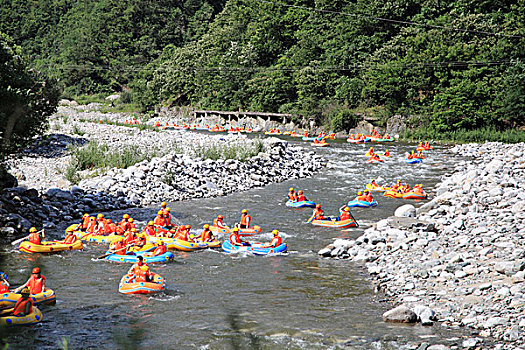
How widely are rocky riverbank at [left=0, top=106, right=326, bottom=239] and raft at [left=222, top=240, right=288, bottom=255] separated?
22.0 feet

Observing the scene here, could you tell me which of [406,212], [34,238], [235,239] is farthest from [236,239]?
[406,212]

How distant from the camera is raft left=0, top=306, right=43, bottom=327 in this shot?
9739 mm

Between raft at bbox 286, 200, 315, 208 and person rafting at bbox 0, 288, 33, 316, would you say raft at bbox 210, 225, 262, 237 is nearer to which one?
raft at bbox 286, 200, 315, 208

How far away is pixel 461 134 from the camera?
44.7 m

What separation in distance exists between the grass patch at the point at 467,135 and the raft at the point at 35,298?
39260 millimetres

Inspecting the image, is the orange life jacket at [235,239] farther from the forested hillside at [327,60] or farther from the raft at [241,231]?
the forested hillside at [327,60]

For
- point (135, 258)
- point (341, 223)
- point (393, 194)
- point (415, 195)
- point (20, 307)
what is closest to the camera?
point (20, 307)

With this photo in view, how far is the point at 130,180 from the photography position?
75.6ft

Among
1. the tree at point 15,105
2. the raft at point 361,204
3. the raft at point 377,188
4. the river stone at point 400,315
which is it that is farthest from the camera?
the raft at point 377,188

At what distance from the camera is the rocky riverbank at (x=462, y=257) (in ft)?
30.3

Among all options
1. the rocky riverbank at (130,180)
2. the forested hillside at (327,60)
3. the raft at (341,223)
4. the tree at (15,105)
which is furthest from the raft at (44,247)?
the forested hillside at (327,60)

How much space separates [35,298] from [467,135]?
40.5 m

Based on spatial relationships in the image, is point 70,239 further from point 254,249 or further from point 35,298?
point 254,249

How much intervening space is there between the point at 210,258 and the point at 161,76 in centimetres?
7194
